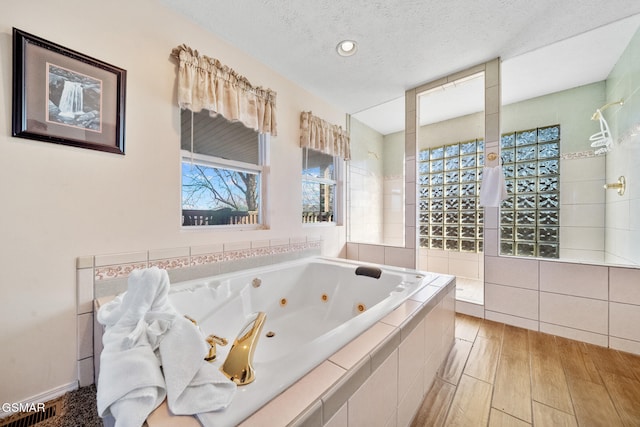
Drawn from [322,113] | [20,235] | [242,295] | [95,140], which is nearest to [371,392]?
[242,295]

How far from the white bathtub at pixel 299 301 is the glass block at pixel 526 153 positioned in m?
2.01

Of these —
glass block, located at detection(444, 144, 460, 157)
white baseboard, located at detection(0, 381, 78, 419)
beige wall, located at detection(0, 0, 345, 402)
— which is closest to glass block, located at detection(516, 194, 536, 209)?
glass block, located at detection(444, 144, 460, 157)

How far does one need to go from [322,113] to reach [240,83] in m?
1.12

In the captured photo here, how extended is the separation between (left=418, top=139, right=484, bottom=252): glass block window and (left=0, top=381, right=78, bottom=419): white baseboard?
3.59m

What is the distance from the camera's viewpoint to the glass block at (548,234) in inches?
94.3

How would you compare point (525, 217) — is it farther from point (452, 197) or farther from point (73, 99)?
point (73, 99)

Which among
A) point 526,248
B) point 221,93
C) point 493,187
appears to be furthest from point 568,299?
point 221,93

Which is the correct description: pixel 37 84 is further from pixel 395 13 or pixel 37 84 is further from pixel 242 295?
pixel 395 13

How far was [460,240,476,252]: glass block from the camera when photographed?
3.07 m

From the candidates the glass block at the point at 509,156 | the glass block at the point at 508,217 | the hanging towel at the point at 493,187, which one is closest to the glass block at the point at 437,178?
the glass block at the point at 509,156

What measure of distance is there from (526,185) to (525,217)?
1.15 ft

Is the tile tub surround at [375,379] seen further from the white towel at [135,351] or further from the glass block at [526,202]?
the glass block at [526,202]

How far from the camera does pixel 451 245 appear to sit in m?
3.22

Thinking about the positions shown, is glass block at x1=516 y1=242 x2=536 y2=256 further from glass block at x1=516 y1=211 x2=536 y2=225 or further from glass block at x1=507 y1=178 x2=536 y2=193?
glass block at x1=507 y1=178 x2=536 y2=193
